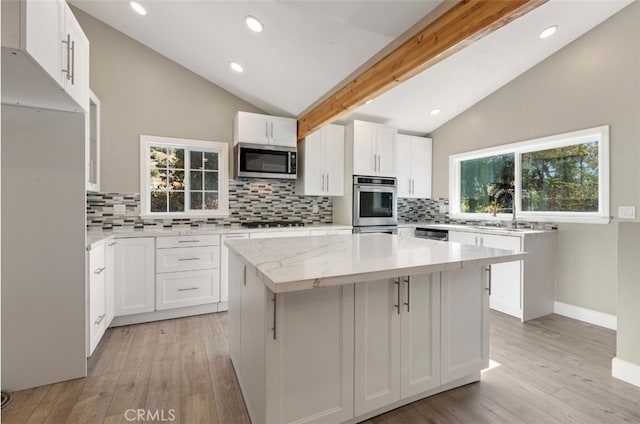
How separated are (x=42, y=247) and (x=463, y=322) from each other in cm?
281

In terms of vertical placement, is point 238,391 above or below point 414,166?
below

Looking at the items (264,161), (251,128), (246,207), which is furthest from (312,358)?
(251,128)

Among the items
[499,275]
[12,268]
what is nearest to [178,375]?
[12,268]

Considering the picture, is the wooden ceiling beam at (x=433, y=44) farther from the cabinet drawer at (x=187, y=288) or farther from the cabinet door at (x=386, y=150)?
the cabinet drawer at (x=187, y=288)

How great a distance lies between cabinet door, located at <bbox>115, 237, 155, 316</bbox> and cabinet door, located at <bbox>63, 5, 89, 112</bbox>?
1441mm

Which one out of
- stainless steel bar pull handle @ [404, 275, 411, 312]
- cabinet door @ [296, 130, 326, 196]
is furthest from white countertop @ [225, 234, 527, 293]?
cabinet door @ [296, 130, 326, 196]

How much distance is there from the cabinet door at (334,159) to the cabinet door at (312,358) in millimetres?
2827

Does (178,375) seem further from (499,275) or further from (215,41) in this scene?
(499,275)

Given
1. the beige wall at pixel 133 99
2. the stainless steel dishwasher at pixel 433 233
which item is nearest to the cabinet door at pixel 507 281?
the stainless steel dishwasher at pixel 433 233

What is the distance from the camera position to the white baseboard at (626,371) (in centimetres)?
202

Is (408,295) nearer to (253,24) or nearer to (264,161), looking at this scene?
(253,24)

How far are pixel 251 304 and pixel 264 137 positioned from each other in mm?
2709

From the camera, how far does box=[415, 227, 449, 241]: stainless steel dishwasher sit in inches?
164

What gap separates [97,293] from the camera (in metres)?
2.44
